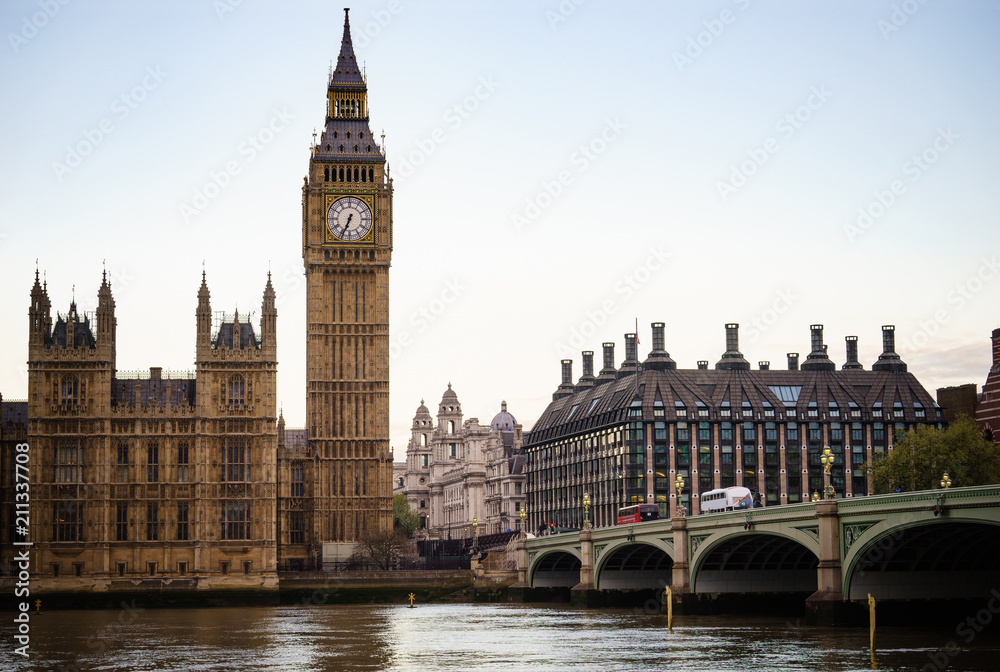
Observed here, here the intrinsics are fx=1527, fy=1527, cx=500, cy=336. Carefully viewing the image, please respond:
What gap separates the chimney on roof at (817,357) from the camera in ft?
566

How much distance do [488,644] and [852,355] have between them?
11209cm

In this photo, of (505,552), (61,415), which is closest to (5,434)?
(61,415)

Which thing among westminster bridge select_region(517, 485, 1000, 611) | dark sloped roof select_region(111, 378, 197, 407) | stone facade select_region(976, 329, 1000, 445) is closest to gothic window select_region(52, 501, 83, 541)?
dark sloped roof select_region(111, 378, 197, 407)

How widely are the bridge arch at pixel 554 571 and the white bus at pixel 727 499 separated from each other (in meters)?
20.5

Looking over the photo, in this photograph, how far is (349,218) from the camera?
152 m

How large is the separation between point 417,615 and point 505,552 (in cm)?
3556

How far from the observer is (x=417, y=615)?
10638 cm

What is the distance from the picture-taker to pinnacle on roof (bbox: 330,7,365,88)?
156 meters

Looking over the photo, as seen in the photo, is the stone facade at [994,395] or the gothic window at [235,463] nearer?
the gothic window at [235,463]

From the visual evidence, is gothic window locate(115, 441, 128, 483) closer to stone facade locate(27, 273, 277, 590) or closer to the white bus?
stone facade locate(27, 273, 277, 590)

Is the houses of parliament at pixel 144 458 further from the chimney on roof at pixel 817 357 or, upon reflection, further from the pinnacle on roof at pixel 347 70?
the chimney on roof at pixel 817 357

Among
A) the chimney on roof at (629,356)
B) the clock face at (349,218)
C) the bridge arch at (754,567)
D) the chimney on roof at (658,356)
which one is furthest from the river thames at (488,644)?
the chimney on roof at (629,356)

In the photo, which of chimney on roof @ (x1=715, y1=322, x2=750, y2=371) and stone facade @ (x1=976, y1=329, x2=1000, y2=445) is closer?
stone facade @ (x1=976, y1=329, x2=1000, y2=445)

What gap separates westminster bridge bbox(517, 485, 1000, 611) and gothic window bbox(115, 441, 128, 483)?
1628 inches
